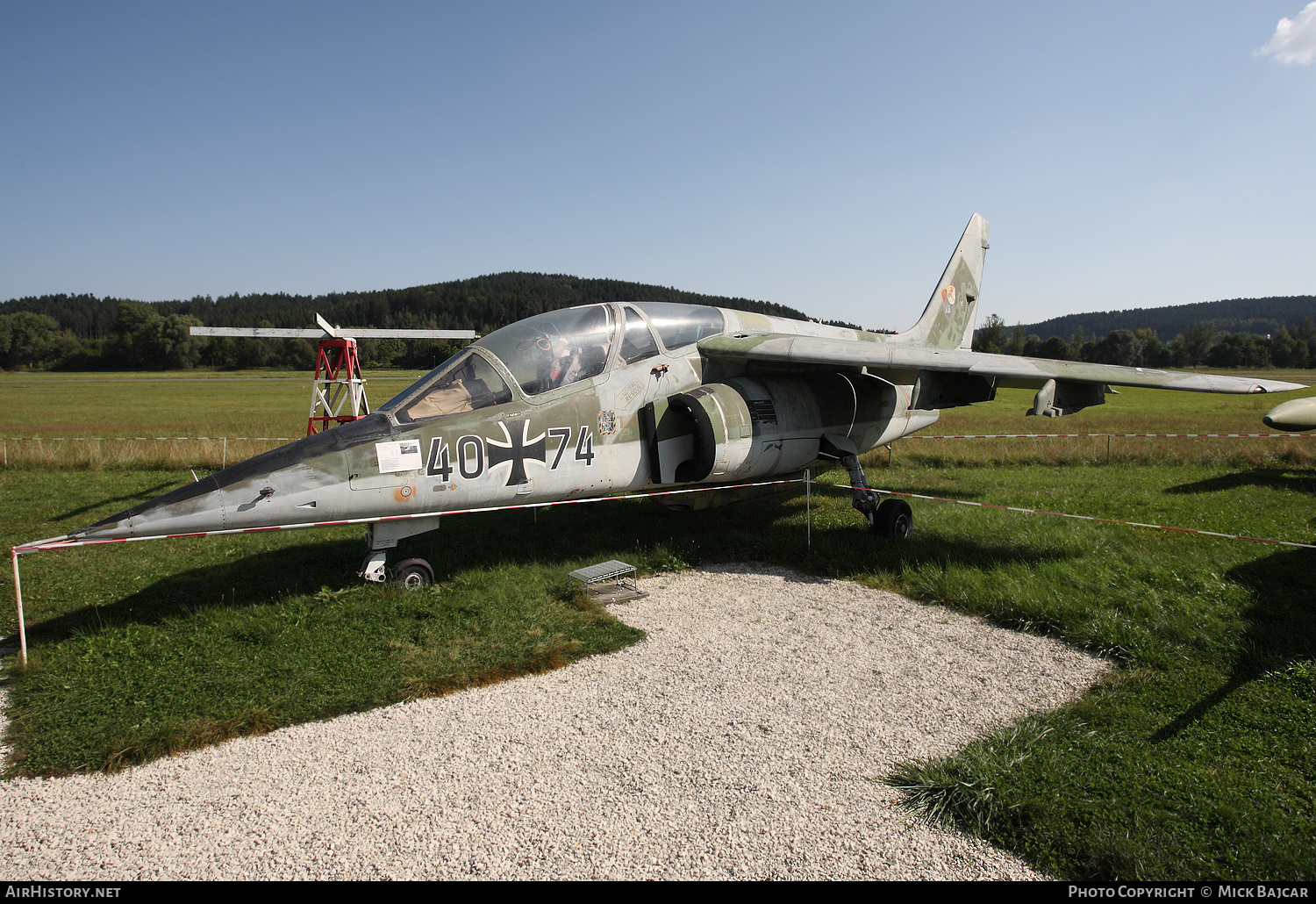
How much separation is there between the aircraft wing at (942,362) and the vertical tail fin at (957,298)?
4455 millimetres

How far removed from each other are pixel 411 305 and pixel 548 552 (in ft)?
377

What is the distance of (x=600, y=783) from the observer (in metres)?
3.90

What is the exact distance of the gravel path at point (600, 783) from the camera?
3244 millimetres

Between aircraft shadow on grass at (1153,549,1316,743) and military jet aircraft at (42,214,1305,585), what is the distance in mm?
1957

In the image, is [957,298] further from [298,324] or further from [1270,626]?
[298,324]

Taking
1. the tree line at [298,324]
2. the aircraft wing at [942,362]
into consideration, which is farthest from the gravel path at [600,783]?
the tree line at [298,324]

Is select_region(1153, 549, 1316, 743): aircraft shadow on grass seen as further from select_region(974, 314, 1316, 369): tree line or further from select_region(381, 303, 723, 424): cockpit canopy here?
select_region(974, 314, 1316, 369): tree line

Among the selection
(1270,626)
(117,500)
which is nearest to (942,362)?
(1270,626)

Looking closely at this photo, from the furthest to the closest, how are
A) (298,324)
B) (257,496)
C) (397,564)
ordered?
(298,324), (397,564), (257,496)

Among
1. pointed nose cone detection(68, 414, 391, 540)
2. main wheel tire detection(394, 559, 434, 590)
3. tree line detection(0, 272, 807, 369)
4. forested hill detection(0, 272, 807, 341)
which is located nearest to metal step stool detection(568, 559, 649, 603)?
main wheel tire detection(394, 559, 434, 590)

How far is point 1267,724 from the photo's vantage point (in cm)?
426

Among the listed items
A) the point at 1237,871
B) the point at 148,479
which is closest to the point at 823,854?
the point at 1237,871

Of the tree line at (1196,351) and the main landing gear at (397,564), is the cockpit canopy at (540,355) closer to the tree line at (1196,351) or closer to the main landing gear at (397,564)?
the main landing gear at (397,564)

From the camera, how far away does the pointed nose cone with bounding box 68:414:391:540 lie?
209 inches
